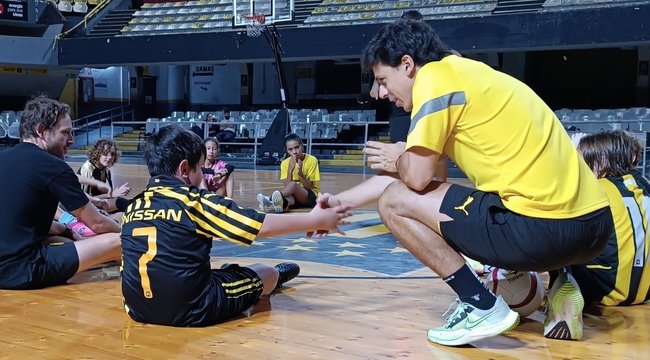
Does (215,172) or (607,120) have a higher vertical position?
(607,120)

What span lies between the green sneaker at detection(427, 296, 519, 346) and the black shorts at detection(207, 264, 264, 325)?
88 centimetres

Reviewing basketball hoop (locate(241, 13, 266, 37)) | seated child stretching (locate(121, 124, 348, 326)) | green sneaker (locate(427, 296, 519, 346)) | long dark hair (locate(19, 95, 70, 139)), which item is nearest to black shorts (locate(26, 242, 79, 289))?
long dark hair (locate(19, 95, 70, 139))

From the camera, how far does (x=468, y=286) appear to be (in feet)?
8.20

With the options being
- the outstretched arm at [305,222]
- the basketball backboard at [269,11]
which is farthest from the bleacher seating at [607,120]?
the outstretched arm at [305,222]

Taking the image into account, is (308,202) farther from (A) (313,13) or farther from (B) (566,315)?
(A) (313,13)

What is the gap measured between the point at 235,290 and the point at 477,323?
1017mm

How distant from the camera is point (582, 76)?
18.1 meters

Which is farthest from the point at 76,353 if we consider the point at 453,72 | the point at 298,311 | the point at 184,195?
the point at 453,72

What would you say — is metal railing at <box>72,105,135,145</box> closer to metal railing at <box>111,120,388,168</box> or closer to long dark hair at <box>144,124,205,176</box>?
metal railing at <box>111,120,388,168</box>

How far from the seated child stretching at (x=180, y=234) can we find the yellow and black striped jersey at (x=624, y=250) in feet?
4.12

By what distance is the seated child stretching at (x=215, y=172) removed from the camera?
666cm

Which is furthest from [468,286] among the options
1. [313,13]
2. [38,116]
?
[313,13]

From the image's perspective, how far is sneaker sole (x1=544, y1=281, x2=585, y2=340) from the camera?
8.51 feet

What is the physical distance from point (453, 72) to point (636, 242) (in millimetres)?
1311
